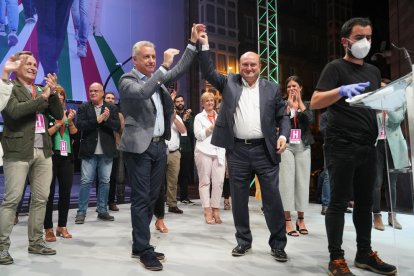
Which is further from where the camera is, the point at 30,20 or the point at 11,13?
the point at 30,20

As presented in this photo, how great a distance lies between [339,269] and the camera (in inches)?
92.6

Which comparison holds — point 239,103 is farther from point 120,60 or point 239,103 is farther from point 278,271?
point 120,60

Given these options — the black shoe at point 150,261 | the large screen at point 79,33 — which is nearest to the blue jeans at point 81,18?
the large screen at point 79,33

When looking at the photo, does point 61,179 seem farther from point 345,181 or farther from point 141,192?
point 345,181

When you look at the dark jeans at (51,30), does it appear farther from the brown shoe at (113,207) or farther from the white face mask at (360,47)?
the white face mask at (360,47)

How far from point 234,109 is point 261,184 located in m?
0.59

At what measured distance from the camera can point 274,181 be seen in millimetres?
2971

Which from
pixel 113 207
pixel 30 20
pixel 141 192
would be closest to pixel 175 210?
pixel 113 207

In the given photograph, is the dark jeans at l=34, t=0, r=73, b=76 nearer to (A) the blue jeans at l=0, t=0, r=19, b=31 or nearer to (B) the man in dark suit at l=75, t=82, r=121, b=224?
(A) the blue jeans at l=0, t=0, r=19, b=31

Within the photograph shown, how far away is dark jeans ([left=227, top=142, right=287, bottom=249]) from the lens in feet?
9.60

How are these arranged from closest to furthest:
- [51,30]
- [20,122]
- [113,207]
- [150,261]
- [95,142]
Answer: [150,261] → [20,122] → [95,142] → [113,207] → [51,30]

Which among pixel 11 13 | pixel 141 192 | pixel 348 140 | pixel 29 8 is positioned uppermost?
pixel 29 8

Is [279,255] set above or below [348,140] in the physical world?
below

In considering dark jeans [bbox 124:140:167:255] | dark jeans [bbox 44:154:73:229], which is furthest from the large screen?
dark jeans [bbox 124:140:167:255]
